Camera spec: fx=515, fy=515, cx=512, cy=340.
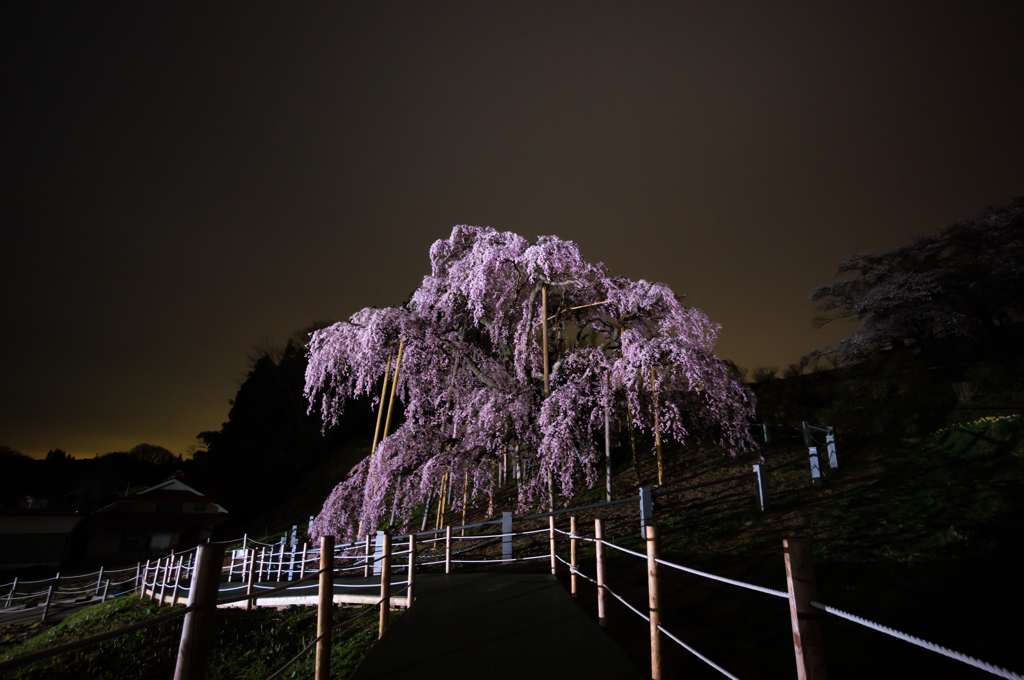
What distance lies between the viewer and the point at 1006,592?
18.5ft

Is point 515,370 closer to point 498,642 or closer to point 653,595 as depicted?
point 498,642

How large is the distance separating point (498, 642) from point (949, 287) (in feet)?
75.9

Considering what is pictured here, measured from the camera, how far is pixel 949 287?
19.7 meters

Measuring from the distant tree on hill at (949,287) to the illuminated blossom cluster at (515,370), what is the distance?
11.8 metres

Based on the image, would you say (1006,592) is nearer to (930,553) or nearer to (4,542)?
(930,553)

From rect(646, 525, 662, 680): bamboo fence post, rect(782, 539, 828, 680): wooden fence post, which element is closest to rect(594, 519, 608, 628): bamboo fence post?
rect(646, 525, 662, 680): bamboo fence post

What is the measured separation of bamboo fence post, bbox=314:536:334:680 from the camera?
3.85 m

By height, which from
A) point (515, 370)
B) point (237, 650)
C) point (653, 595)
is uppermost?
point (515, 370)

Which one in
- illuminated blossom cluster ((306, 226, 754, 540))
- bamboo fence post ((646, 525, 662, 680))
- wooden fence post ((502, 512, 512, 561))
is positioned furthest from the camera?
illuminated blossom cluster ((306, 226, 754, 540))

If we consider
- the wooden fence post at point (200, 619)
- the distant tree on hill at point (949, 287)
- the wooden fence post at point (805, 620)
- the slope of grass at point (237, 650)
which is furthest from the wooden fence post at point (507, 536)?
the distant tree on hill at point (949, 287)

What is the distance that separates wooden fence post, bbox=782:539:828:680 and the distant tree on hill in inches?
852

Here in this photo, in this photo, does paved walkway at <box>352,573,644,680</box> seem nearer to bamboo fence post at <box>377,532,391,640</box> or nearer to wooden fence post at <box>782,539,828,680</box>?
bamboo fence post at <box>377,532,391,640</box>

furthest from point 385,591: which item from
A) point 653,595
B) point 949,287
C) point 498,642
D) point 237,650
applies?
point 949,287

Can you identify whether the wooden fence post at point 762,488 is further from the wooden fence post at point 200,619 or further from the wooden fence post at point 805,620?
the wooden fence post at point 200,619
